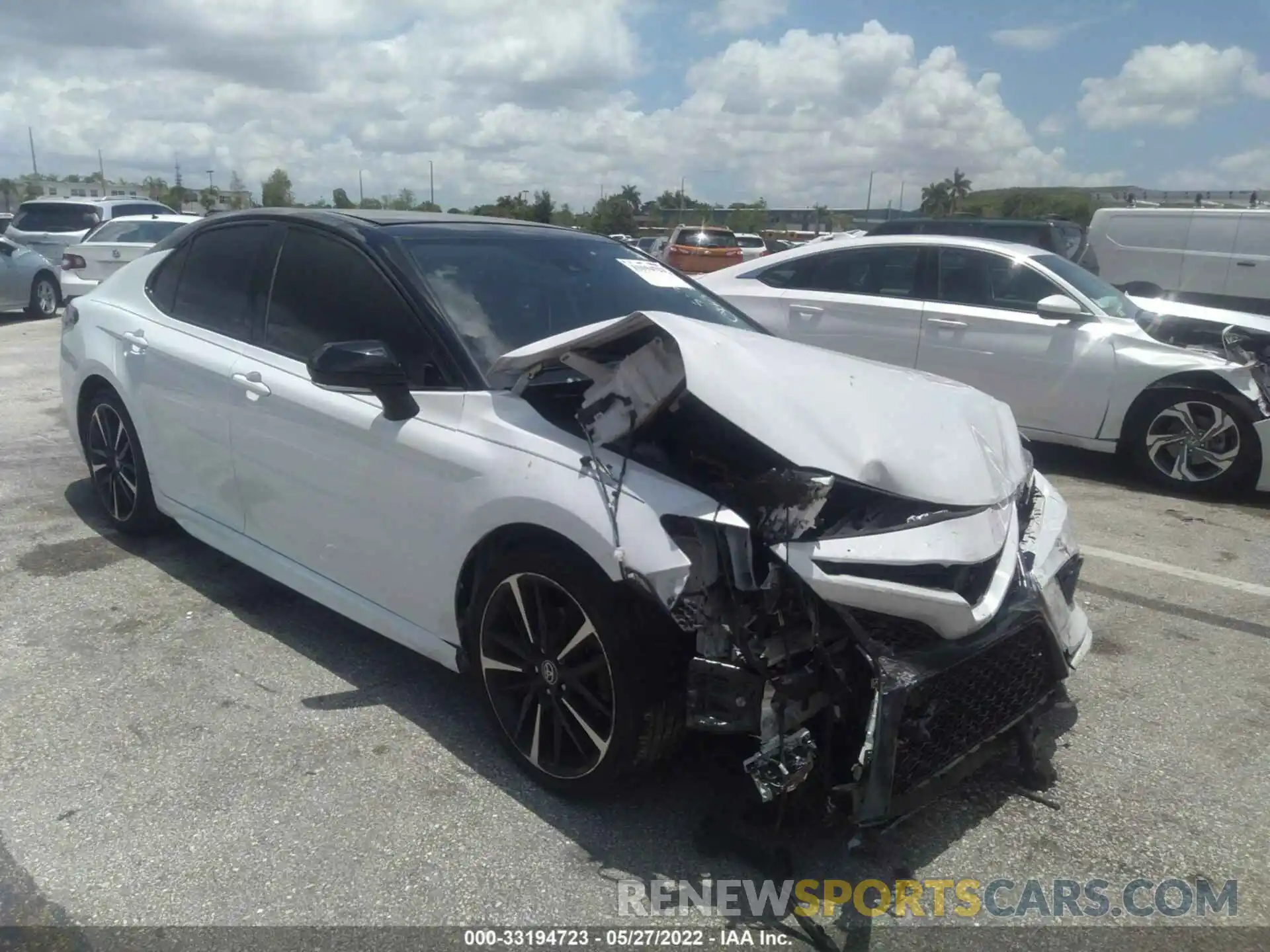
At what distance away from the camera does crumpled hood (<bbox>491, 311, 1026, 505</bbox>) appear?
2.70 metres

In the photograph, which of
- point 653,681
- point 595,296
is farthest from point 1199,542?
point 653,681

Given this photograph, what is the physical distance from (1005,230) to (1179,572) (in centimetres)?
693

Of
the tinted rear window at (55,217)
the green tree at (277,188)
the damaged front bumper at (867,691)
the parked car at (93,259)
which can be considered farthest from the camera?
the green tree at (277,188)

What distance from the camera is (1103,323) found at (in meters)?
7.00

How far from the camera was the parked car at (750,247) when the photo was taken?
2561 centimetres

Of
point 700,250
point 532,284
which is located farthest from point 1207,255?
point 700,250

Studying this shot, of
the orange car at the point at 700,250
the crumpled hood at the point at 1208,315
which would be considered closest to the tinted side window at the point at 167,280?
the crumpled hood at the point at 1208,315

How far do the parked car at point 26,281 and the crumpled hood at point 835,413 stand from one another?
14919 millimetres

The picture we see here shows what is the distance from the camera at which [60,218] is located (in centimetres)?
1880

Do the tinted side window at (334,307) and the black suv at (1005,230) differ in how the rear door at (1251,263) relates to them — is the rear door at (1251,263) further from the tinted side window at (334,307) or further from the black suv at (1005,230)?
the tinted side window at (334,307)

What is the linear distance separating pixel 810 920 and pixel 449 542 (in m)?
1.50

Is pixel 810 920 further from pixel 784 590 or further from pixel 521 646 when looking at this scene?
pixel 521 646

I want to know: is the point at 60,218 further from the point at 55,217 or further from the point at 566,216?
the point at 566,216

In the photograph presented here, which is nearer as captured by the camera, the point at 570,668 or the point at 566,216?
the point at 570,668
